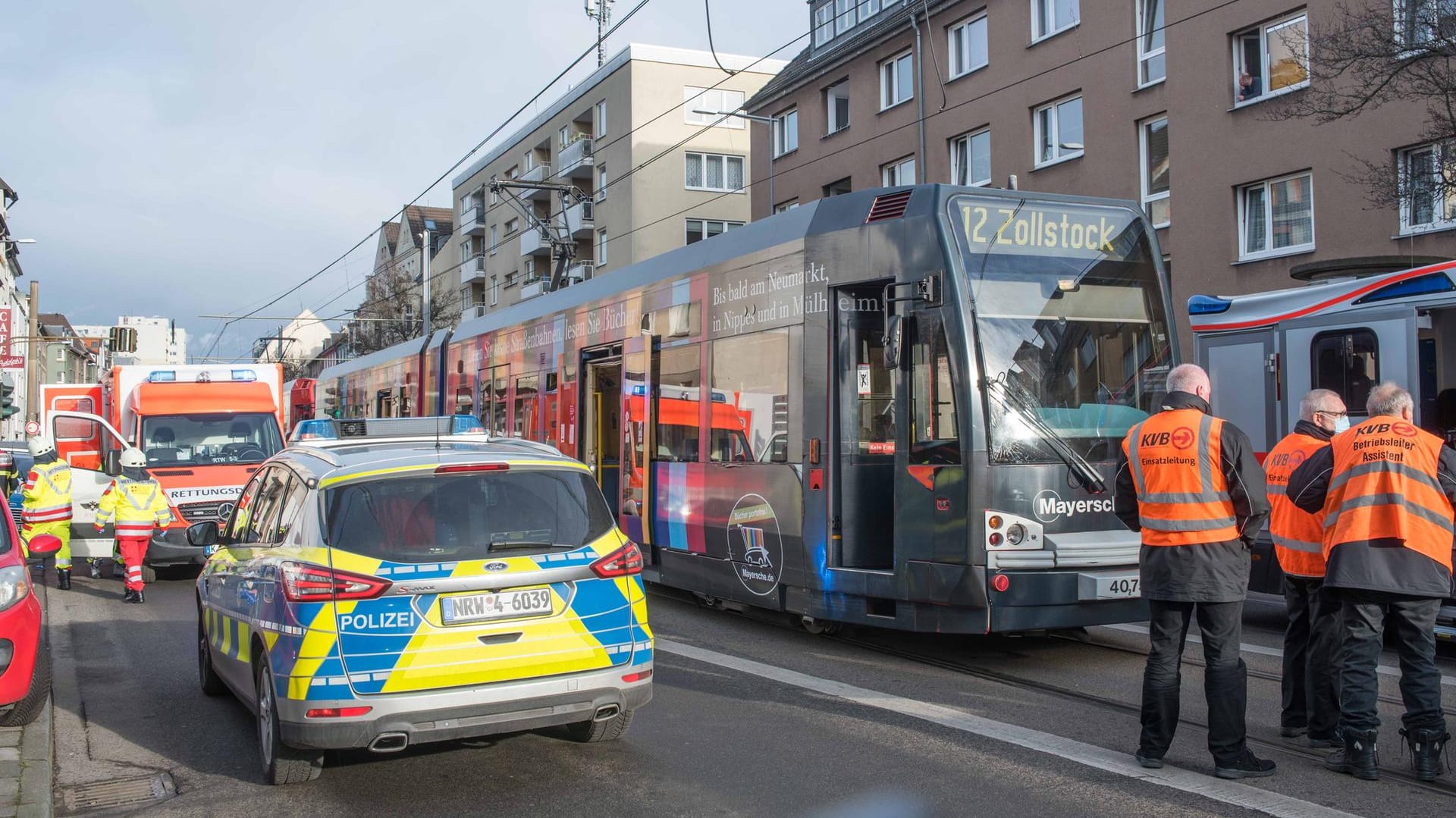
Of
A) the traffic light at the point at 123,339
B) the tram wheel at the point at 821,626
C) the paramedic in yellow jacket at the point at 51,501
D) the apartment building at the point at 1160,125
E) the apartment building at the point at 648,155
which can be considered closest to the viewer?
the tram wheel at the point at 821,626

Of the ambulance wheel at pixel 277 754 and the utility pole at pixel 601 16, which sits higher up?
the utility pole at pixel 601 16

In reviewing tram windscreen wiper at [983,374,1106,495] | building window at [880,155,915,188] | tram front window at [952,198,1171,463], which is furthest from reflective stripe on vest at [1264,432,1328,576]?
building window at [880,155,915,188]

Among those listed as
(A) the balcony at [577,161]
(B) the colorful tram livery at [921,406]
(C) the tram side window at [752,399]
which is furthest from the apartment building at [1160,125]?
(A) the balcony at [577,161]

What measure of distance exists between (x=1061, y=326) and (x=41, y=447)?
11.3 m

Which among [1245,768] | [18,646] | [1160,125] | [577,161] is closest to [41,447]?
[18,646]

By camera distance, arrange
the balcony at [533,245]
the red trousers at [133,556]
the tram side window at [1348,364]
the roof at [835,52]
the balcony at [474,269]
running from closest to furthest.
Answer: the tram side window at [1348,364], the red trousers at [133,556], the roof at [835,52], the balcony at [533,245], the balcony at [474,269]

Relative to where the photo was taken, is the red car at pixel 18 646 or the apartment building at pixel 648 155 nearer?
the red car at pixel 18 646

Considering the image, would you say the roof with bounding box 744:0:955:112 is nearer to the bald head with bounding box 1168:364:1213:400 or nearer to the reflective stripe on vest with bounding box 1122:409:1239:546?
the bald head with bounding box 1168:364:1213:400

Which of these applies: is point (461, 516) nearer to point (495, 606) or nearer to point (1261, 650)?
point (495, 606)

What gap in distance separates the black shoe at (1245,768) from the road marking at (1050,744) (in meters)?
0.05

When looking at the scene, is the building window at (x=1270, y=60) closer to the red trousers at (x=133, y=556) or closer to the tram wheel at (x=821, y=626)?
the tram wheel at (x=821, y=626)

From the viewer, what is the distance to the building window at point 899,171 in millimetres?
29641

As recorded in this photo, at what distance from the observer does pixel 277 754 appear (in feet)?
18.6

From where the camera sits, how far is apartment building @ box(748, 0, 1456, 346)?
64.5 feet
